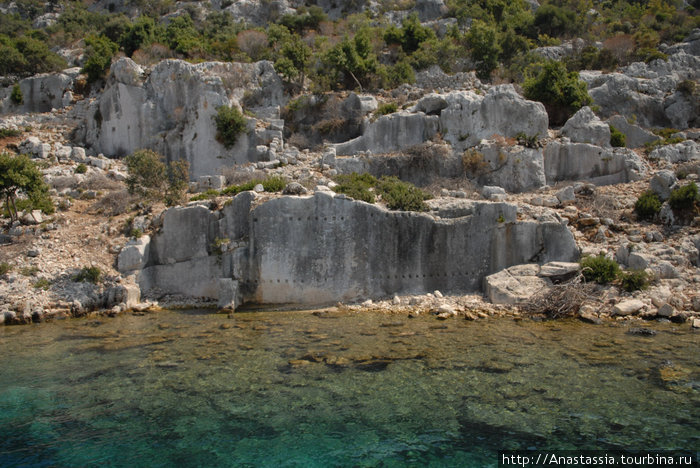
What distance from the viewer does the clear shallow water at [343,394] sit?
658 centimetres

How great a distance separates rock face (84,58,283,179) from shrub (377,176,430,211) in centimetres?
766

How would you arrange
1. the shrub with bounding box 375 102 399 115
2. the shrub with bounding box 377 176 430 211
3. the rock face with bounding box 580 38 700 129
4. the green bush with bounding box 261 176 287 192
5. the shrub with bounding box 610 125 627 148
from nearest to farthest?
the shrub with bounding box 377 176 430 211, the green bush with bounding box 261 176 287 192, the shrub with bounding box 610 125 627 148, the shrub with bounding box 375 102 399 115, the rock face with bounding box 580 38 700 129

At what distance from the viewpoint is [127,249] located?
631 inches

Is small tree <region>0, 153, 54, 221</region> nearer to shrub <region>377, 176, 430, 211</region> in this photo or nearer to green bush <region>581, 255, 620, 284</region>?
shrub <region>377, 176, 430, 211</region>

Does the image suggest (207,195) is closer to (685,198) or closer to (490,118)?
(490,118)

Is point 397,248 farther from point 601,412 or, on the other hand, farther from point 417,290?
point 601,412

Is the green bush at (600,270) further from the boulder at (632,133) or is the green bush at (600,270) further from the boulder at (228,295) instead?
the boulder at (632,133)

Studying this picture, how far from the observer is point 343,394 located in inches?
326

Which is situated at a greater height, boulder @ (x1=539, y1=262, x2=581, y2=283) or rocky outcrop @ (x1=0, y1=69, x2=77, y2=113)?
rocky outcrop @ (x1=0, y1=69, x2=77, y2=113)

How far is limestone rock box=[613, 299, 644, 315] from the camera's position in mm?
12719

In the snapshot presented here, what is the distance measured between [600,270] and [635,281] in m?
0.88

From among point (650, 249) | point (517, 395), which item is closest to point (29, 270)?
point (517, 395)

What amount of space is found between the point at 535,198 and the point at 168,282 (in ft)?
42.0

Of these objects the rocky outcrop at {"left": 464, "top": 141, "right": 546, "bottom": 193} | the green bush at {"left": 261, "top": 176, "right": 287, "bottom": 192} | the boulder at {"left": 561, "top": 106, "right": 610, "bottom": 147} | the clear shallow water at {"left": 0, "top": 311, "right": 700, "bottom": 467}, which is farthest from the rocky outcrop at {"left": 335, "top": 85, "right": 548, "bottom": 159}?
the clear shallow water at {"left": 0, "top": 311, "right": 700, "bottom": 467}
